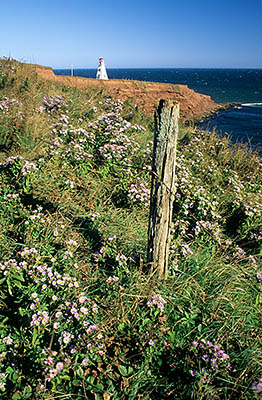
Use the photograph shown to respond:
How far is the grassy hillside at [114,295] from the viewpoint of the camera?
2.04 m

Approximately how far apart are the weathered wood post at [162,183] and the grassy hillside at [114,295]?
18 centimetres

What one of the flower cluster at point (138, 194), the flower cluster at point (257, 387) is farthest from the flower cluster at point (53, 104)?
the flower cluster at point (257, 387)

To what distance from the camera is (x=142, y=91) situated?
16.5 m

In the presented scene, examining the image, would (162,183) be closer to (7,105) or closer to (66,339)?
(66,339)

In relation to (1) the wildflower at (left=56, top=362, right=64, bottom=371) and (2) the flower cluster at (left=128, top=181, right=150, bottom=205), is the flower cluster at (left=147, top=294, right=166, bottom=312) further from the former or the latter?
(2) the flower cluster at (left=128, top=181, right=150, bottom=205)

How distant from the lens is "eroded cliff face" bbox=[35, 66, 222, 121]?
1383 centimetres

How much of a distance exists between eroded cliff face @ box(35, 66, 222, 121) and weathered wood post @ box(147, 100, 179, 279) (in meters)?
8.23

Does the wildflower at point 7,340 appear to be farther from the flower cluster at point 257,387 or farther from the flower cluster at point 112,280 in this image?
the flower cluster at point 257,387

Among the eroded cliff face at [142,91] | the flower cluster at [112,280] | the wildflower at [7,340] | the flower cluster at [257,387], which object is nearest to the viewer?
the flower cluster at [257,387]

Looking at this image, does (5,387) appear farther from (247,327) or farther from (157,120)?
(157,120)

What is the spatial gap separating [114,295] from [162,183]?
1.14 meters

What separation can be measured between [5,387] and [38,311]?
22.0 inches

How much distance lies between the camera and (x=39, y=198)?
418 centimetres

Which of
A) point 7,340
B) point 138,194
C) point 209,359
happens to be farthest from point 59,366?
point 138,194
